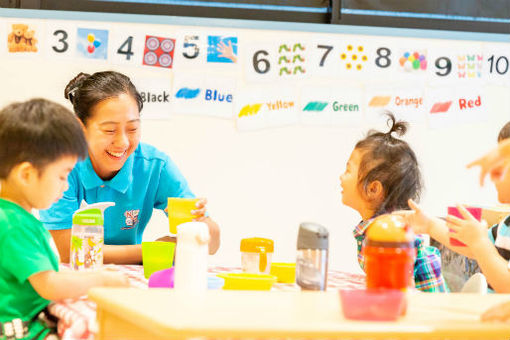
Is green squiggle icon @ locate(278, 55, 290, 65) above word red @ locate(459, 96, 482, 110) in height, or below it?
above

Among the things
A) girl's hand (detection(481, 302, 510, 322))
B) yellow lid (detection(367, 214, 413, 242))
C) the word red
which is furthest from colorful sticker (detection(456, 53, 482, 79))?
girl's hand (detection(481, 302, 510, 322))

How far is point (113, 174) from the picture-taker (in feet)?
7.90

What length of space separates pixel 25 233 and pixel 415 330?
83 cm

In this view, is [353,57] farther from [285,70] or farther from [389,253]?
[389,253]

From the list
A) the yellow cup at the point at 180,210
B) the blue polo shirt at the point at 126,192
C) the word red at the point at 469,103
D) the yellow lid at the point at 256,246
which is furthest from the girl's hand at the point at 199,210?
the word red at the point at 469,103

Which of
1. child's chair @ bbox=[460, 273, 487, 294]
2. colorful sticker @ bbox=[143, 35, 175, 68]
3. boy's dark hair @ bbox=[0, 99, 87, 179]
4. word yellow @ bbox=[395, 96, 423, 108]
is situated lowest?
child's chair @ bbox=[460, 273, 487, 294]

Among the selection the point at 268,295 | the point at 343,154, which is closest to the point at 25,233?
the point at 268,295

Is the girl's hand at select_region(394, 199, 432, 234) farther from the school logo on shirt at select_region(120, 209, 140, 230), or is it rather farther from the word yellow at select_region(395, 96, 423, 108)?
the word yellow at select_region(395, 96, 423, 108)

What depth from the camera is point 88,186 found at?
7.64 feet

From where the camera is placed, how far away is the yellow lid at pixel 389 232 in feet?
3.84

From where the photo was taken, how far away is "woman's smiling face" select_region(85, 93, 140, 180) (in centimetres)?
229

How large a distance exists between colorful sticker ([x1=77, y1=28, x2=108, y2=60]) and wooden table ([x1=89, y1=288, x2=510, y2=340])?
2.28 metres

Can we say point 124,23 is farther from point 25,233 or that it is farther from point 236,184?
point 25,233

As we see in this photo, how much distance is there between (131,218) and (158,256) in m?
0.60
